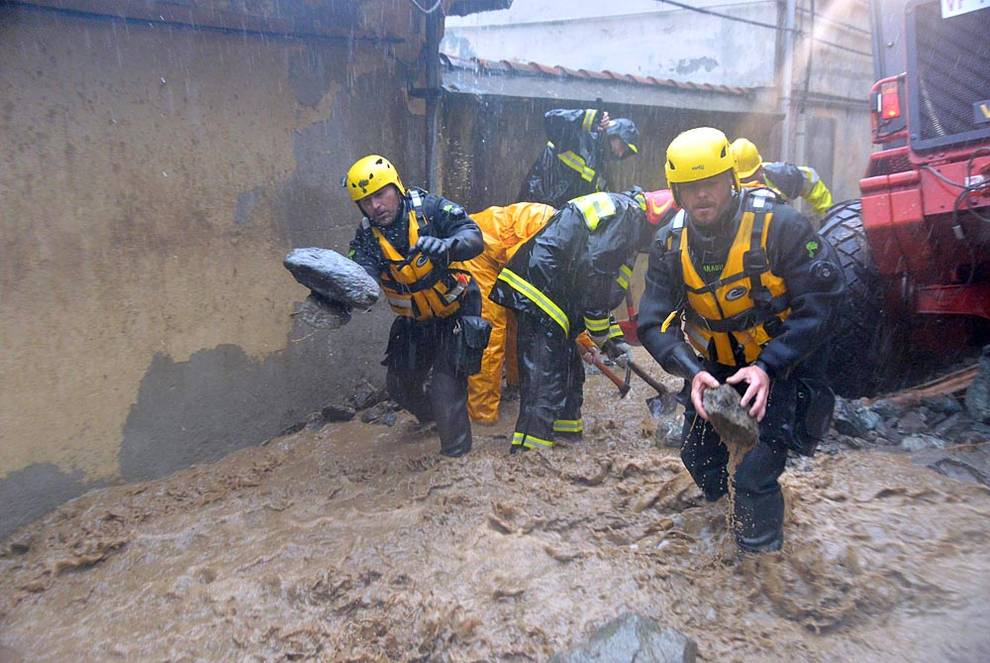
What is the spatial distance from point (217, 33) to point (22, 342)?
79.4 inches

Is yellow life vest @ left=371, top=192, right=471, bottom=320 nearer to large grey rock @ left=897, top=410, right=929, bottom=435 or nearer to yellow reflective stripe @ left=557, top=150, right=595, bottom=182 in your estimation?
yellow reflective stripe @ left=557, top=150, right=595, bottom=182

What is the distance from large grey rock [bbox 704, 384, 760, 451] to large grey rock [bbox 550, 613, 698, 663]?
28.8 inches

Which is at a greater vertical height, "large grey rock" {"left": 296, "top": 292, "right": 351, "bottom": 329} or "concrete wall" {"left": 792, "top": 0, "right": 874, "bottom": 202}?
"concrete wall" {"left": 792, "top": 0, "right": 874, "bottom": 202}

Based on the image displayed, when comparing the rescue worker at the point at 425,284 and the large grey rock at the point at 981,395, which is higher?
the rescue worker at the point at 425,284

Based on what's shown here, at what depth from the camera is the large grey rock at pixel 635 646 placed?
2.51 meters

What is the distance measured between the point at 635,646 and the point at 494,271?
3036 mm

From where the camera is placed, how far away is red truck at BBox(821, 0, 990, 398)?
4.08 meters

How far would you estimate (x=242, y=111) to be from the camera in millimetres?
4578

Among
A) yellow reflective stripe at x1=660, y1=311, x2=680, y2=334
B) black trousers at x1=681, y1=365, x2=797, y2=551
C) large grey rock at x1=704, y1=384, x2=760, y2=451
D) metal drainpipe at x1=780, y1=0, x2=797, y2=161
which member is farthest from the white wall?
large grey rock at x1=704, y1=384, x2=760, y2=451

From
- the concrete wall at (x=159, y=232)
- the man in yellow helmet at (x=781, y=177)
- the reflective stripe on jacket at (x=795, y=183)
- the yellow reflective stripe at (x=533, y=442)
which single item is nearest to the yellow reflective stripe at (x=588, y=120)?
the man in yellow helmet at (x=781, y=177)

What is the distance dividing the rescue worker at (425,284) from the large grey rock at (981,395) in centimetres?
286

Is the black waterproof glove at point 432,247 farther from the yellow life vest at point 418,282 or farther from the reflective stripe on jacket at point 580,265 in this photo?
the reflective stripe on jacket at point 580,265

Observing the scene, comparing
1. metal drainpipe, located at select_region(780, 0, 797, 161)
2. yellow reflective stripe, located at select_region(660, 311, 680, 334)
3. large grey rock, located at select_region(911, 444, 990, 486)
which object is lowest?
large grey rock, located at select_region(911, 444, 990, 486)

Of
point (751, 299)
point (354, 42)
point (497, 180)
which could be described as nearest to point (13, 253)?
point (354, 42)
